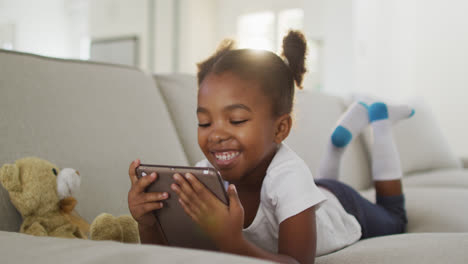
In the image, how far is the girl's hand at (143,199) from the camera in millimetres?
646

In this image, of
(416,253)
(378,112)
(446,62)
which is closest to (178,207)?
(416,253)

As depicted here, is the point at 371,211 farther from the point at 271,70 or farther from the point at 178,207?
the point at 178,207

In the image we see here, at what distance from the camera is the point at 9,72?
905 millimetres

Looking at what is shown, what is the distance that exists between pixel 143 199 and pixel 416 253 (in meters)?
0.45

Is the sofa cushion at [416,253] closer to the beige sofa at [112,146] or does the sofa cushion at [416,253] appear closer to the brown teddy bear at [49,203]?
the beige sofa at [112,146]

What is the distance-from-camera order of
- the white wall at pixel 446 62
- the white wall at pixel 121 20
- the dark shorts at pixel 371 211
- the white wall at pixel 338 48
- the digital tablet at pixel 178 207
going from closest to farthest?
the digital tablet at pixel 178 207 < the dark shorts at pixel 371 211 < the white wall at pixel 446 62 < the white wall at pixel 338 48 < the white wall at pixel 121 20

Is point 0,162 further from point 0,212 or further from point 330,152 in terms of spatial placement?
point 330,152

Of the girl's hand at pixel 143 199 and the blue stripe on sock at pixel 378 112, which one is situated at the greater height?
the blue stripe on sock at pixel 378 112

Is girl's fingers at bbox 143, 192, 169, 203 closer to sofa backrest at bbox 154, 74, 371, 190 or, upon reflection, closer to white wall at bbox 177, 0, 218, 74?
sofa backrest at bbox 154, 74, 371, 190

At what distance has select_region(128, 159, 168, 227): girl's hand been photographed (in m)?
0.65

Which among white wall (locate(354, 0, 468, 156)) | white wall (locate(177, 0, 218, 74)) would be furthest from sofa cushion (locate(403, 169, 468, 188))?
white wall (locate(177, 0, 218, 74))

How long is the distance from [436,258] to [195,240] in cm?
38

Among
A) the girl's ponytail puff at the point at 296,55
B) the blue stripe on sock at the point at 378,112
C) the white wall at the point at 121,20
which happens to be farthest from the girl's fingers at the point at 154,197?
the white wall at the point at 121,20

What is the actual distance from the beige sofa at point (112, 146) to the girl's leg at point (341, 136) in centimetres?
7
